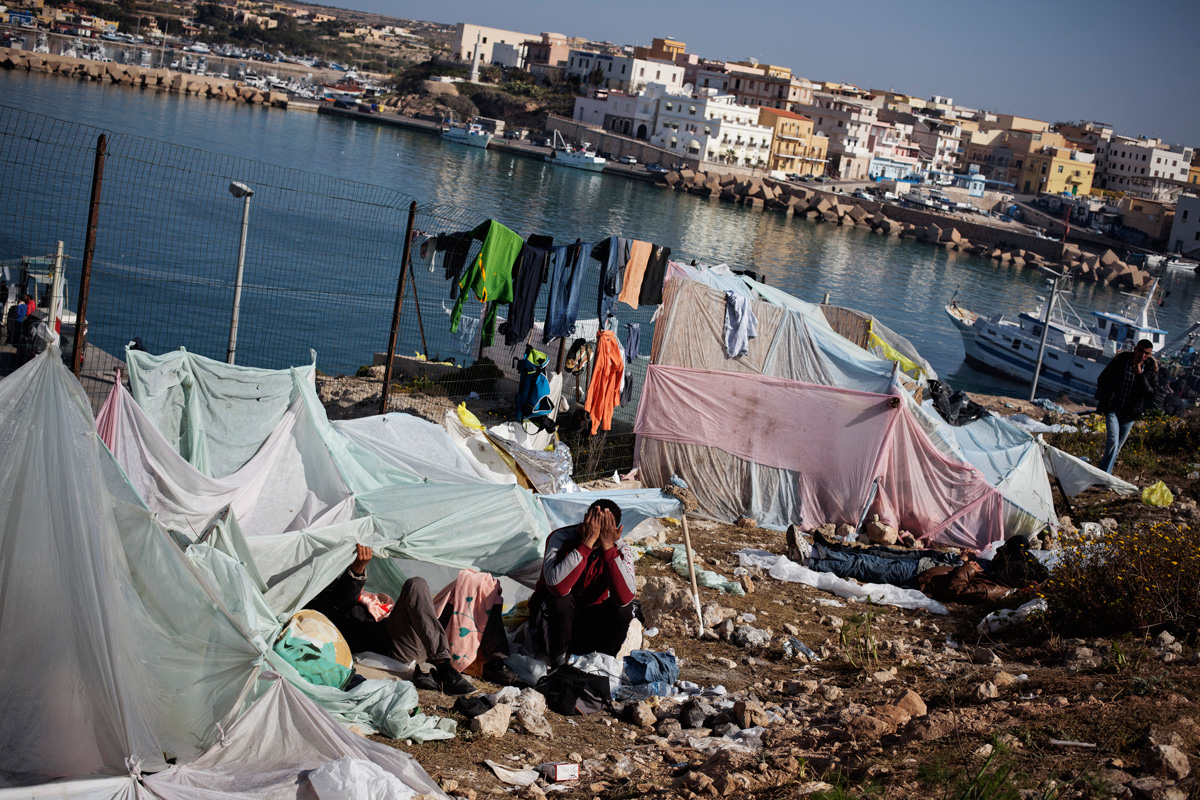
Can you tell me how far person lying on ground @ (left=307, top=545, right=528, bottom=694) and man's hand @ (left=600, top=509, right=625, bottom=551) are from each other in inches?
23.8

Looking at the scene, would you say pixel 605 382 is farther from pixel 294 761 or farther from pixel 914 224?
pixel 914 224

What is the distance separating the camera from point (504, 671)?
4754 mm

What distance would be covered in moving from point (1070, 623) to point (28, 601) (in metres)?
5.21

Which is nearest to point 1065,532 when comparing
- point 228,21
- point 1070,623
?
point 1070,623

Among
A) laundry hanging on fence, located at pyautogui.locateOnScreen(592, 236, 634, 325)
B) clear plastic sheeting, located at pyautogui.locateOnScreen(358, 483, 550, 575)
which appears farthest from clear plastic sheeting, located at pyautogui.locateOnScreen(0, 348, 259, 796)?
laundry hanging on fence, located at pyautogui.locateOnScreen(592, 236, 634, 325)

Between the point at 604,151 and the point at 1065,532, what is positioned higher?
the point at 604,151

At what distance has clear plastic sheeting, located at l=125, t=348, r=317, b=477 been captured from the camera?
5.50 meters

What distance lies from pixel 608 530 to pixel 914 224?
63.3 metres

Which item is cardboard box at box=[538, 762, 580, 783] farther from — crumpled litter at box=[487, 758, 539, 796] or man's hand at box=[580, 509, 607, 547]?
man's hand at box=[580, 509, 607, 547]

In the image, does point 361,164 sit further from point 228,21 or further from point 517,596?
point 228,21

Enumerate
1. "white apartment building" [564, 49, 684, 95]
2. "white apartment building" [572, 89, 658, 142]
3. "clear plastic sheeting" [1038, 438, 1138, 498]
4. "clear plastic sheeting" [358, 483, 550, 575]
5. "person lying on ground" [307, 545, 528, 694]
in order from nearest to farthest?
"person lying on ground" [307, 545, 528, 694] → "clear plastic sheeting" [358, 483, 550, 575] → "clear plastic sheeting" [1038, 438, 1138, 498] → "white apartment building" [572, 89, 658, 142] → "white apartment building" [564, 49, 684, 95]

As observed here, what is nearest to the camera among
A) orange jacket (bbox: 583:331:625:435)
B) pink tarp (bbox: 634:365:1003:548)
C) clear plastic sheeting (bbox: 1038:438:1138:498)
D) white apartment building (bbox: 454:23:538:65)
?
pink tarp (bbox: 634:365:1003:548)

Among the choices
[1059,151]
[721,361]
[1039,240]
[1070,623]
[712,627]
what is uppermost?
[1059,151]

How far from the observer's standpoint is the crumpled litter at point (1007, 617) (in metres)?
5.93
